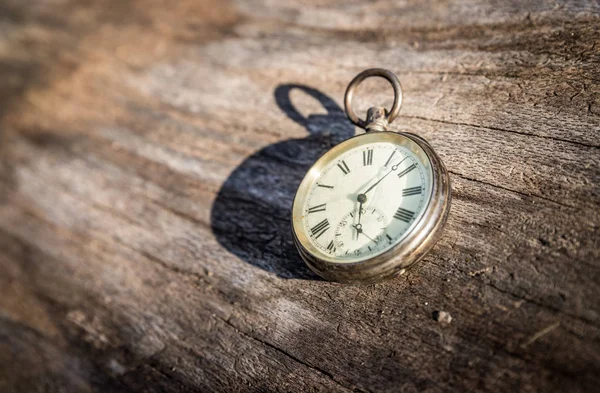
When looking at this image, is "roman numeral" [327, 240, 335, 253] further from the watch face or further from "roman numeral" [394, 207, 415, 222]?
"roman numeral" [394, 207, 415, 222]

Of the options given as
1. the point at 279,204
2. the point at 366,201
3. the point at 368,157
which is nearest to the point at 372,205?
the point at 366,201

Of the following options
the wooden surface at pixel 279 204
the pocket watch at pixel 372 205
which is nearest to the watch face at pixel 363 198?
the pocket watch at pixel 372 205

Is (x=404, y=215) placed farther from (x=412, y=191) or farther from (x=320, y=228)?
(x=320, y=228)

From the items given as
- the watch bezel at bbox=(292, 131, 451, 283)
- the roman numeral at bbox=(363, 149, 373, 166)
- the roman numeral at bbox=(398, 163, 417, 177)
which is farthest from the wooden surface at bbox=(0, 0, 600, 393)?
the roman numeral at bbox=(363, 149, 373, 166)

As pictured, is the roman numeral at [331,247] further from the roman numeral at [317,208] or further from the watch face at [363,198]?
the roman numeral at [317,208]

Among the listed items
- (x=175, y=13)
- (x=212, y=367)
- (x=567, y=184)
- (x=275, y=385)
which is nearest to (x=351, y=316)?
(x=275, y=385)

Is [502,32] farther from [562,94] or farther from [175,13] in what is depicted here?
[175,13]
